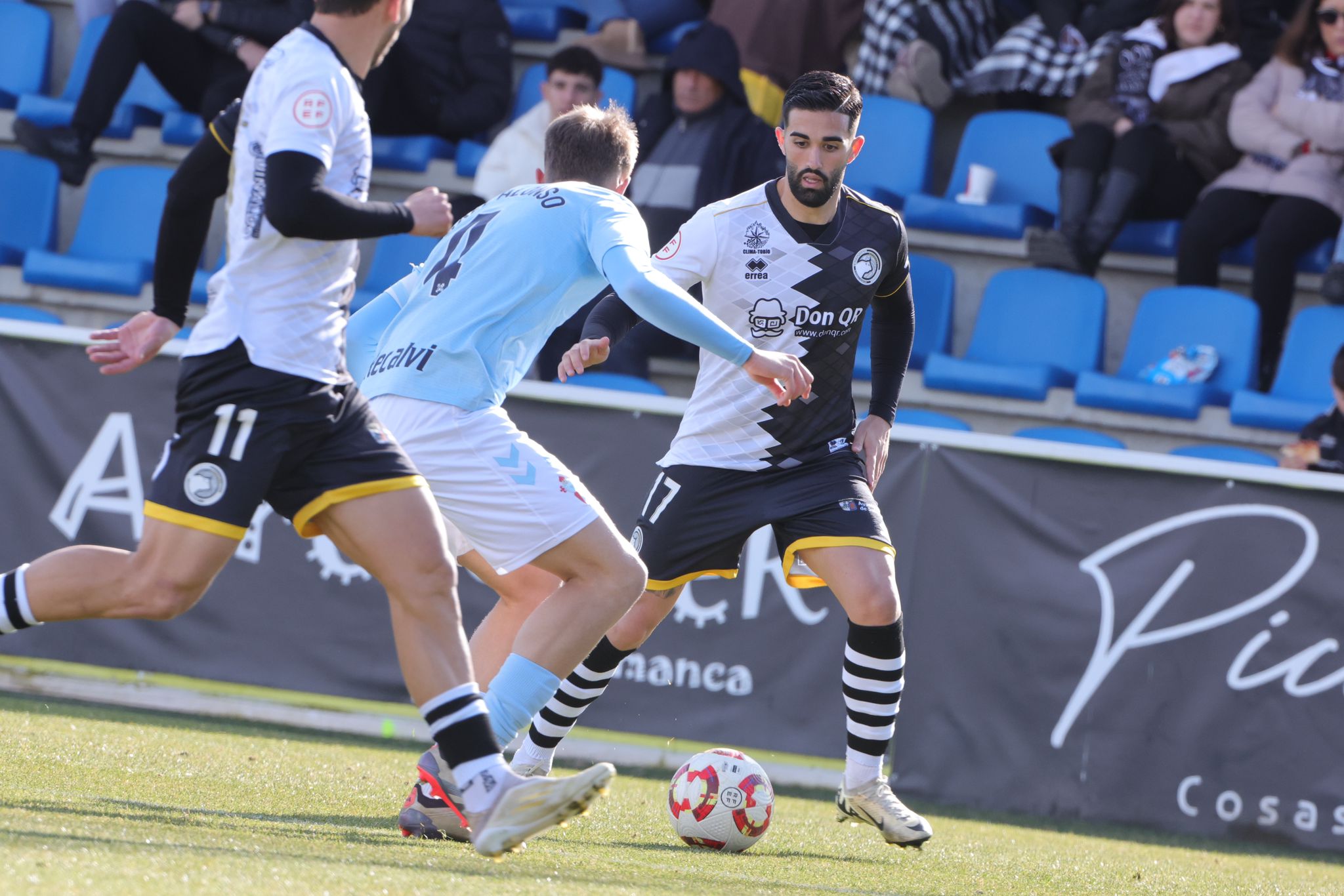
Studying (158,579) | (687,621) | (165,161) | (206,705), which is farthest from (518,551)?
(165,161)

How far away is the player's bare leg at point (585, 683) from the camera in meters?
5.00

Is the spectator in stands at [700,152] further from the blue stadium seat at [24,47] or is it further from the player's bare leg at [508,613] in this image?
the blue stadium seat at [24,47]

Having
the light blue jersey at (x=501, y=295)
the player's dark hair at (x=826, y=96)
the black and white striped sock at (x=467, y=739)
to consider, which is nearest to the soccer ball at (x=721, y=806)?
the black and white striped sock at (x=467, y=739)

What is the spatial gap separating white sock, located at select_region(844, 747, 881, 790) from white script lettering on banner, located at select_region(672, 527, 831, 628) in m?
1.97

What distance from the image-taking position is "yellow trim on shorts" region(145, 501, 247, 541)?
350 cm

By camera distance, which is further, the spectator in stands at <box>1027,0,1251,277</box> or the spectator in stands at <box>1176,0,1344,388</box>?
the spectator in stands at <box>1027,0,1251,277</box>

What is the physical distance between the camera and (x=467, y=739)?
3.55 meters

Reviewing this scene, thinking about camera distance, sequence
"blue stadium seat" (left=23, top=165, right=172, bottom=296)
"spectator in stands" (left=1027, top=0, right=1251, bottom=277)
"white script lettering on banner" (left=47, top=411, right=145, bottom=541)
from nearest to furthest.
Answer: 1. "white script lettering on banner" (left=47, top=411, right=145, bottom=541)
2. "spectator in stands" (left=1027, top=0, right=1251, bottom=277)
3. "blue stadium seat" (left=23, top=165, right=172, bottom=296)

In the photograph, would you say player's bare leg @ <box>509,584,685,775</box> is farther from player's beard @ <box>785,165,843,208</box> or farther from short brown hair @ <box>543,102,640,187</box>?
short brown hair @ <box>543,102,640,187</box>

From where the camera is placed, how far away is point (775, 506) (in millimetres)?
4945

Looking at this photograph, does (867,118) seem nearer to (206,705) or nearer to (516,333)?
(206,705)

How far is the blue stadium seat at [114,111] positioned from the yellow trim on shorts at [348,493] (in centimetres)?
774

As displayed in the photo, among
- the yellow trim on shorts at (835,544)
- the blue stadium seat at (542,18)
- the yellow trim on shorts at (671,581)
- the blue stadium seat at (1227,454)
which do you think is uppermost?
the blue stadium seat at (542,18)

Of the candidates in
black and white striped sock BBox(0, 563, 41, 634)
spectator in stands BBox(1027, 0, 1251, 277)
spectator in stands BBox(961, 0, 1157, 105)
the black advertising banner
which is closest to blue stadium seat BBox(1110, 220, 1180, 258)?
spectator in stands BBox(1027, 0, 1251, 277)
